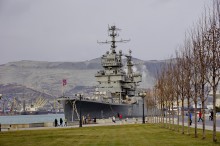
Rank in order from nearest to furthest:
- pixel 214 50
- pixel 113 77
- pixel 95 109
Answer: pixel 214 50 → pixel 95 109 → pixel 113 77

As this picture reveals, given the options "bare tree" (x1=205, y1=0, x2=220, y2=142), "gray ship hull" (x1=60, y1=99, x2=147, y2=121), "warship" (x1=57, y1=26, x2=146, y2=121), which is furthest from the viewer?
"warship" (x1=57, y1=26, x2=146, y2=121)

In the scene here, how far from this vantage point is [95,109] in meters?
101

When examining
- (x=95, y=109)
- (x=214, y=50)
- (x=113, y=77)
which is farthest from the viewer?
(x=113, y=77)

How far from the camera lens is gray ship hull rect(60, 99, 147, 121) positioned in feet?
307

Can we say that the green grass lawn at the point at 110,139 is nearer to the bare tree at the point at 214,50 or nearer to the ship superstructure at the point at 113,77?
the bare tree at the point at 214,50

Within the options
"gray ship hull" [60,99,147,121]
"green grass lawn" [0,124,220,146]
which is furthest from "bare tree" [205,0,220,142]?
"gray ship hull" [60,99,147,121]

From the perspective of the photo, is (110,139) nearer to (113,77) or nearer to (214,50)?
(214,50)

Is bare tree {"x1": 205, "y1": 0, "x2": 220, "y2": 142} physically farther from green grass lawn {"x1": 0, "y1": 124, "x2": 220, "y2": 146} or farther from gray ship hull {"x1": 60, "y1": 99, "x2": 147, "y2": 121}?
gray ship hull {"x1": 60, "y1": 99, "x2": 147, "y2": 121}

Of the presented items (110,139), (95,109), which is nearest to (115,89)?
(95,109)

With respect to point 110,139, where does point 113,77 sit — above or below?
above

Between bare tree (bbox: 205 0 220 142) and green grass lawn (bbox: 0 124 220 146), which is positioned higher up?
bare tree (bbox: 205 0 220 142)

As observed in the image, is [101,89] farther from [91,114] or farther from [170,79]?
[170,79]

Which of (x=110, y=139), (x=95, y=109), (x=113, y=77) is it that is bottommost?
(x=110, y=139)

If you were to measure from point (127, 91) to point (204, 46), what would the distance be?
94.7 metres
